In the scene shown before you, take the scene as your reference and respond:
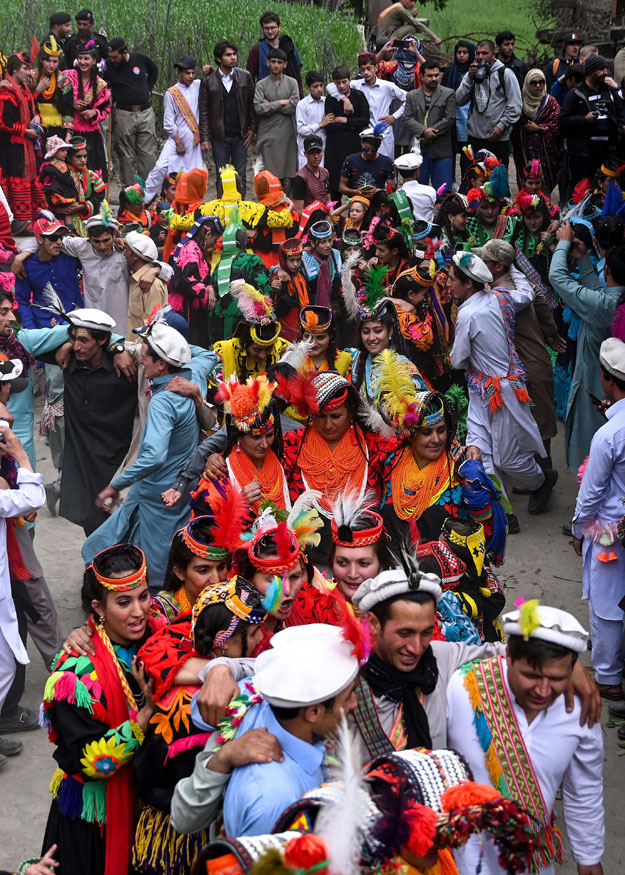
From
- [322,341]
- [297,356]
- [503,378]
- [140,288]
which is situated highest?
[297,356]

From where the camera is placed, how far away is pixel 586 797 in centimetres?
327

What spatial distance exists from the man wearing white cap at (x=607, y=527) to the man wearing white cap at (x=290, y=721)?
2891mm

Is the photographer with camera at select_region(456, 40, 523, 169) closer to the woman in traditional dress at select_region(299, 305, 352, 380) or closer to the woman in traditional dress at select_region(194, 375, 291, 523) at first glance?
the woman in traditional dress at select_region(299, 305, 352, 380)

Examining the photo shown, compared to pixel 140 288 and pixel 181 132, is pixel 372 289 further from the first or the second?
pixel 181 132

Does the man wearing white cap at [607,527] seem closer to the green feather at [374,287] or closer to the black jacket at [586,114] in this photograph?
the green feather at [374,287]

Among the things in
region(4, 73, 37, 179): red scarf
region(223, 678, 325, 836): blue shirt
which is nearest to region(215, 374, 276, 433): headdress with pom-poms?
region(223, 678, 325, 836): blue shirt

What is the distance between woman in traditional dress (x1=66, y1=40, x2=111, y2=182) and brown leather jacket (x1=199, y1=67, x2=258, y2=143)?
1.23 metres

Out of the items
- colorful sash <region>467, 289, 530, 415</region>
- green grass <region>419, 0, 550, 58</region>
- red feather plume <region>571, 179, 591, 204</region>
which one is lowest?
green grass <region>419, 0, 550, 58</region>

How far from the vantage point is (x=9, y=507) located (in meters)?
5.01

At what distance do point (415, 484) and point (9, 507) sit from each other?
2032 millimetres

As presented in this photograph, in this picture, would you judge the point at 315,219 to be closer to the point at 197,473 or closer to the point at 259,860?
the point at 197,473

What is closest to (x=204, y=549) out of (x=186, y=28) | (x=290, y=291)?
(x=290, y=291)

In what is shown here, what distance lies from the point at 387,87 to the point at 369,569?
10.9 m

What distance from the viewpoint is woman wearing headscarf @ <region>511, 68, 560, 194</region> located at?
1284 cm
